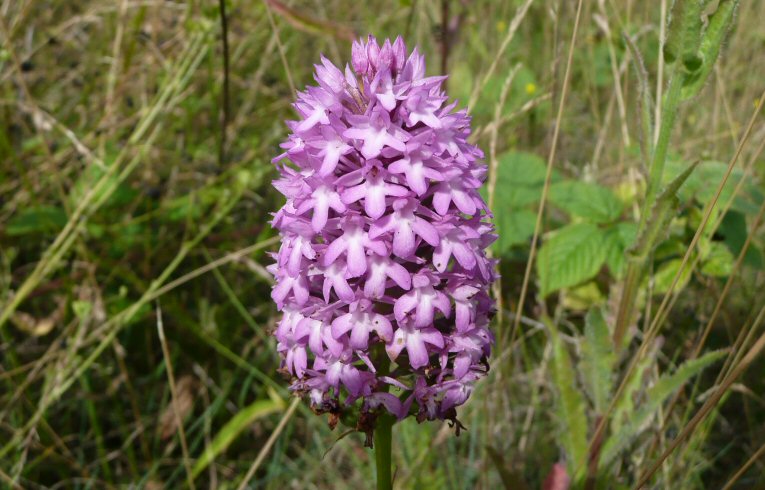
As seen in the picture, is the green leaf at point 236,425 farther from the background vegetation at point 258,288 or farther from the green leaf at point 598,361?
the green leaf at point 598,361

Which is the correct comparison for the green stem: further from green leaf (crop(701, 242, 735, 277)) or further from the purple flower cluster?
green leaf (crop(701, 242, 735, 277))

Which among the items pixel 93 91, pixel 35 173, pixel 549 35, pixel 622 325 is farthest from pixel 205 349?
pixel 549 35

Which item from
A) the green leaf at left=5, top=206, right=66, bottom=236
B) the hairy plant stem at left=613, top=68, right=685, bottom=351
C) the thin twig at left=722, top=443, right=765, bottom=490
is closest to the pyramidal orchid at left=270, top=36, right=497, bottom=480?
the thin twig at left=722, top=443, right=765, bottom=490

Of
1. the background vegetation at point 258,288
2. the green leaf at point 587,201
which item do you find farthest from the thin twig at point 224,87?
the green leaf at point 587,201

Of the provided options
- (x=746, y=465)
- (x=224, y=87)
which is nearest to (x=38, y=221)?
(x=224, y=87)

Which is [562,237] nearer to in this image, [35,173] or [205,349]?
[205,349]

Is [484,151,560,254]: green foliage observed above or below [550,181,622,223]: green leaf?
below
